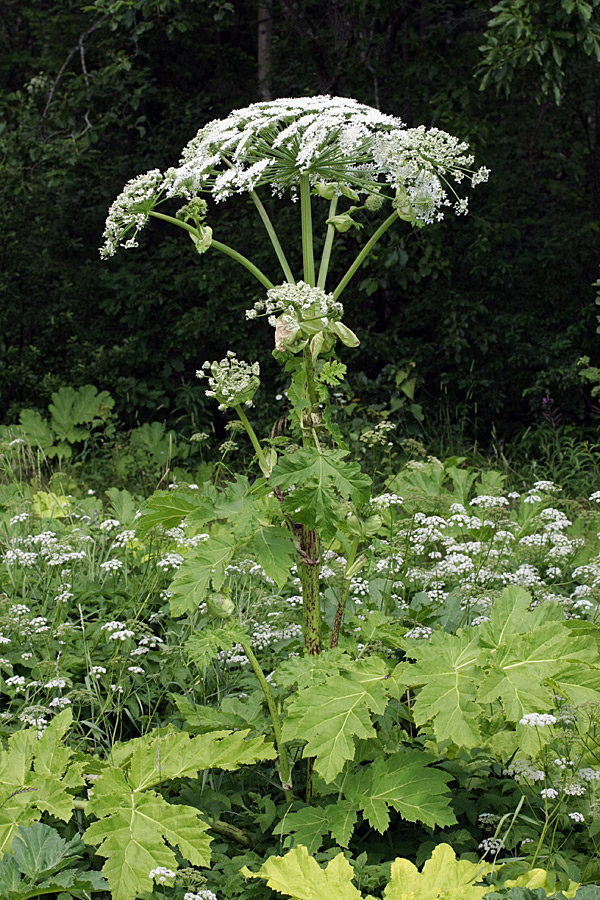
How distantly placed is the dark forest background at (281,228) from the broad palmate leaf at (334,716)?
532cm

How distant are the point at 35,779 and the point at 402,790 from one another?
2.88ft

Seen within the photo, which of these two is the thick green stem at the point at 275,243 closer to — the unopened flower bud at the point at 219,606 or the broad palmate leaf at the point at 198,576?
the broad palmate leaf at the point at 198,576

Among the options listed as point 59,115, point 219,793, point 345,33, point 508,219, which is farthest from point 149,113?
point 219,793

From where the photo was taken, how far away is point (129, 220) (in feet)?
7.08

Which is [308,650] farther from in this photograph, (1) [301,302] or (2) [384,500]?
A: (1) [301,302]

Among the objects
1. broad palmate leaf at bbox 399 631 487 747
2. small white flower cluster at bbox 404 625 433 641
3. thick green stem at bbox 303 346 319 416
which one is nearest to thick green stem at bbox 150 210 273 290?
thick green stem at bbox 303 346 319 416

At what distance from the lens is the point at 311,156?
6.70 feet

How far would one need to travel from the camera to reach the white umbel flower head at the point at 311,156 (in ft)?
6.58

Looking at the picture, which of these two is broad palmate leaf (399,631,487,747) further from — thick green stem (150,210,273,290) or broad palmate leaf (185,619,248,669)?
thick green stem (150,210,273,290)

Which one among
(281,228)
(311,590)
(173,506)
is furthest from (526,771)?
(281,228)

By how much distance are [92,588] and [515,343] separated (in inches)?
199

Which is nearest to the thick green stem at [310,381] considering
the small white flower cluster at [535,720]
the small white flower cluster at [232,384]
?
the small white flower cluster at [232,384]

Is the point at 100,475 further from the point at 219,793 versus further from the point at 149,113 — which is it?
the point at 219,793

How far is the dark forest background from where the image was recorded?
23.6 ft
